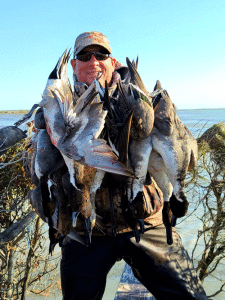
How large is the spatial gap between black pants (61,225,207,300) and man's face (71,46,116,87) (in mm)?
1317

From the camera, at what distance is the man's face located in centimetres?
228

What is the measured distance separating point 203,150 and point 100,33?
2.65 m

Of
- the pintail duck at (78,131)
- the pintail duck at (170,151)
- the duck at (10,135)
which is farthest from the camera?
the duck at (10,135)

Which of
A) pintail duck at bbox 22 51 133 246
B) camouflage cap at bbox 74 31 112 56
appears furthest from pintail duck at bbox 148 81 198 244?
camouflage cap at bbox 74 31 112 56

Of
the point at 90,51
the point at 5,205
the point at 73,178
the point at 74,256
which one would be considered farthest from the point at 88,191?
the point at 5,205

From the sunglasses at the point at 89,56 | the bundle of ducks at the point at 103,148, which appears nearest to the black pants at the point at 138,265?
the bundle of ducks at the point at 103,148

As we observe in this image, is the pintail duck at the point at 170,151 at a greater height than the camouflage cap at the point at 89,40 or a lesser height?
lesser

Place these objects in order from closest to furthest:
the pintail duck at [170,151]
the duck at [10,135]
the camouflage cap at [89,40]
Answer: the pintail duck at [170,151] < the camouflage cap at [89,40] < the duck at [10,135]

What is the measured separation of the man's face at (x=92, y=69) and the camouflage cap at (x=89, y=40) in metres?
0.04

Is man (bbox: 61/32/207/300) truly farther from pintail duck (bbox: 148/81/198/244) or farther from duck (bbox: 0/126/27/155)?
duck (bbox: 0/126/27/155)

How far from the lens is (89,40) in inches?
88.4

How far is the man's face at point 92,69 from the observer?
7.48ft

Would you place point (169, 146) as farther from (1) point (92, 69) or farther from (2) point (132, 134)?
(1) point (92, 69)

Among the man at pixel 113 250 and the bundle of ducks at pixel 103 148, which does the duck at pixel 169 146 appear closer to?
the bundle of ducks at pixel 103 148
